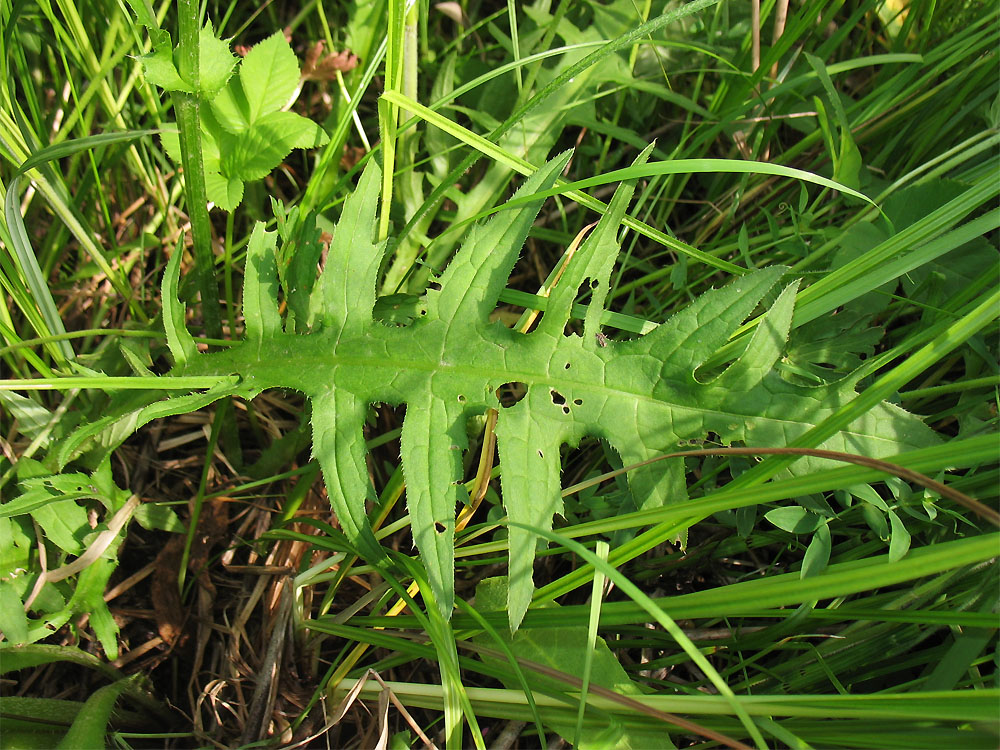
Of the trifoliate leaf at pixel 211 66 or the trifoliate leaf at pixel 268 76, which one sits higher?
the trifoliate leaf at pixel 268 76

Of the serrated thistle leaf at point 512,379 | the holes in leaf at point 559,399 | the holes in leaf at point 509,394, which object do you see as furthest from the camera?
the holes in leaf at point 509,394

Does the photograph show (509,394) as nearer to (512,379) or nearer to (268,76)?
(512,379)

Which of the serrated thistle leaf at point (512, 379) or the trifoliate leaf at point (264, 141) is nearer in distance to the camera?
the serrated thistle leaf at point (512, 379)

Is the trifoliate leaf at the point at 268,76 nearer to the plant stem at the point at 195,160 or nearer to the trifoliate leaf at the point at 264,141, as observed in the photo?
the trifoliate leaf at the point at 264,141

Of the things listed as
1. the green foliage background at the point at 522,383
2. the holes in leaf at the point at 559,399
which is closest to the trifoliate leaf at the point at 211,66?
the green foliage background at the point at 522,383

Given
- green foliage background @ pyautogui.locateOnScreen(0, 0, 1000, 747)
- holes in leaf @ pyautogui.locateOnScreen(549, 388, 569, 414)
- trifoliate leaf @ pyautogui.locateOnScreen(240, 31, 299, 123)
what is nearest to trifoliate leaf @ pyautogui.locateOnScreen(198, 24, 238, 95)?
green foliage background @ pyautogui.locateOnScreen(0, 0, 1000, 747)

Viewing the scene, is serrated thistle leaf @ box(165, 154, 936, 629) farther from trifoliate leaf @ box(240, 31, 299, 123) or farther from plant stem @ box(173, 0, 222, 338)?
trifoliate leaf @ box(240, 31, 299, 123)

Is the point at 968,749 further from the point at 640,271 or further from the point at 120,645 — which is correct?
the point at 120,645

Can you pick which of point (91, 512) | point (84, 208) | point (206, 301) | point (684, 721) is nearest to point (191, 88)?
point (206, 301)
